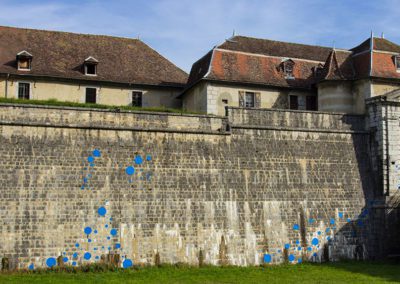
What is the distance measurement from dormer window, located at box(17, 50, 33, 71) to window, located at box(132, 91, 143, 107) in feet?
19.2

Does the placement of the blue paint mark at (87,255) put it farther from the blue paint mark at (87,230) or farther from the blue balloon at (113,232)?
the blue balloon at (113,232)

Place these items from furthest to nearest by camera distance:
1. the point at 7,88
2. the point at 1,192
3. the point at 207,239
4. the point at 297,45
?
the point at 297,45
the point at 7,88
the point at 207,239
the point at 1,192

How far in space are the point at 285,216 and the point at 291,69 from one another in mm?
10437


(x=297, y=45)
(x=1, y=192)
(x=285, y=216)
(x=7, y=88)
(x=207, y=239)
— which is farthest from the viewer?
(x=297, y=45)

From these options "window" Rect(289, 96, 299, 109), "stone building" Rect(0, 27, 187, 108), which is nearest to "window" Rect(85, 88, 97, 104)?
"stone building" Rect(0, 27, 187, 108)

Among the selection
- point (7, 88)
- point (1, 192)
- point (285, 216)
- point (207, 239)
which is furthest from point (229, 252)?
point (7, 88)

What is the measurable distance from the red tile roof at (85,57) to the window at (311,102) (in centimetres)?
742

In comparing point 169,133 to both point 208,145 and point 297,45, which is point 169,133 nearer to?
point 208,145

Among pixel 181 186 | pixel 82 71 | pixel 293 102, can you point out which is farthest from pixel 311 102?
pixel 82 71

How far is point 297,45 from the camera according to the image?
3291 cm

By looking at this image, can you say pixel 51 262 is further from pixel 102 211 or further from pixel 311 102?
pixel 311 102

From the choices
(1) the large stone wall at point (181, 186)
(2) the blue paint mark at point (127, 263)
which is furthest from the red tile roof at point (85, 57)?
(2) the blue paint mark at point (127, 263)

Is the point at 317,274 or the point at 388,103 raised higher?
the point at 388,103

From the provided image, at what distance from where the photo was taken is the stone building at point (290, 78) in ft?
86.1
